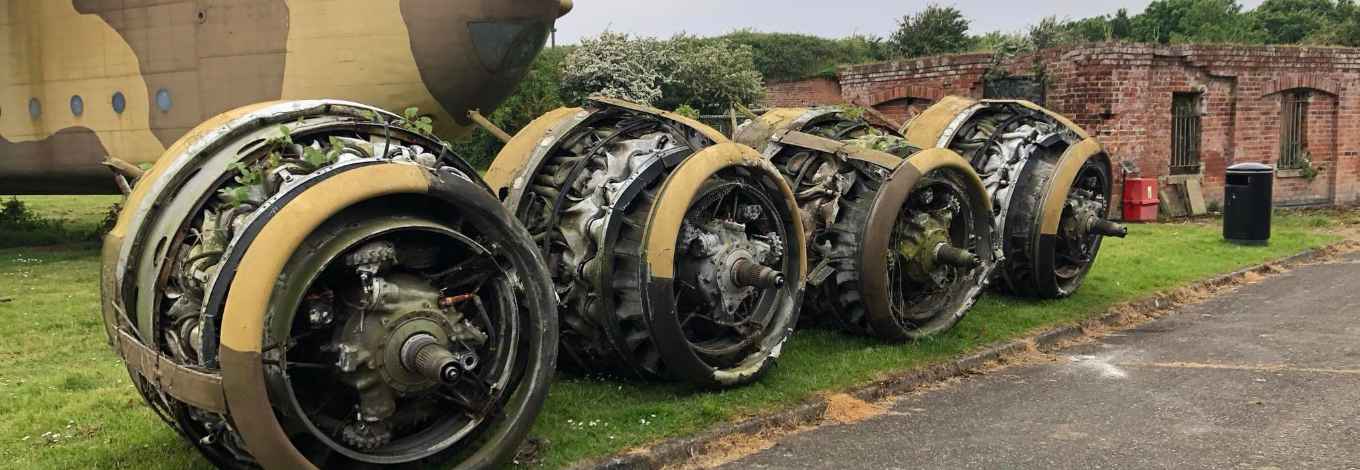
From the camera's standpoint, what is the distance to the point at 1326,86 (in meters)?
18.2

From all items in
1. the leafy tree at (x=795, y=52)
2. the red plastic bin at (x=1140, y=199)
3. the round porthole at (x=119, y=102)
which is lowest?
the red plastic bin at (x=1140, y=199)

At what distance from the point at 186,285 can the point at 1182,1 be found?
5127 cm

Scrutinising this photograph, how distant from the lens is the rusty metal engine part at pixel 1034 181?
326 inches

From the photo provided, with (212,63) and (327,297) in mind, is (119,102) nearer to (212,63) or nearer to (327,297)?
(212,63)

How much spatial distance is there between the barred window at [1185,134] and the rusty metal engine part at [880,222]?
1146cm

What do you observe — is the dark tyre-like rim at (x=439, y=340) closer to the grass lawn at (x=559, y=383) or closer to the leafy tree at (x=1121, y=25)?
the grass lawn at (x=559, y=383)

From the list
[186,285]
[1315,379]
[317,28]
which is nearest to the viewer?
[186,285]

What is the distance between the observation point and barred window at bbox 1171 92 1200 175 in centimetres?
1712

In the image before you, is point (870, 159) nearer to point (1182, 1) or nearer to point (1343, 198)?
point (1343, 198)

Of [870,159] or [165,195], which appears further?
[870,159]

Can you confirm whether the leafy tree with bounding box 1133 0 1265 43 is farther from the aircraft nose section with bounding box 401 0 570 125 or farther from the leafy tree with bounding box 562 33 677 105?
the aircraft nose section with bounding box 401 0 570 125

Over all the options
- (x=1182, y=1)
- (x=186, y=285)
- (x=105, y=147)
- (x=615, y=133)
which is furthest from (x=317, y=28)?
(x=1182, y=1)

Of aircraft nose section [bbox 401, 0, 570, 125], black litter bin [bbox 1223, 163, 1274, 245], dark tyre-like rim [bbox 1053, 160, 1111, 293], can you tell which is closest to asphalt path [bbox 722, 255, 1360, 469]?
dark tyre-like rim [bbox 1053, 160, 1111, 293]

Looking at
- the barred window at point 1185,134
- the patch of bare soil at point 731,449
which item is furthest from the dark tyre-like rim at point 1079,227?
the barred window at point 1185,134
